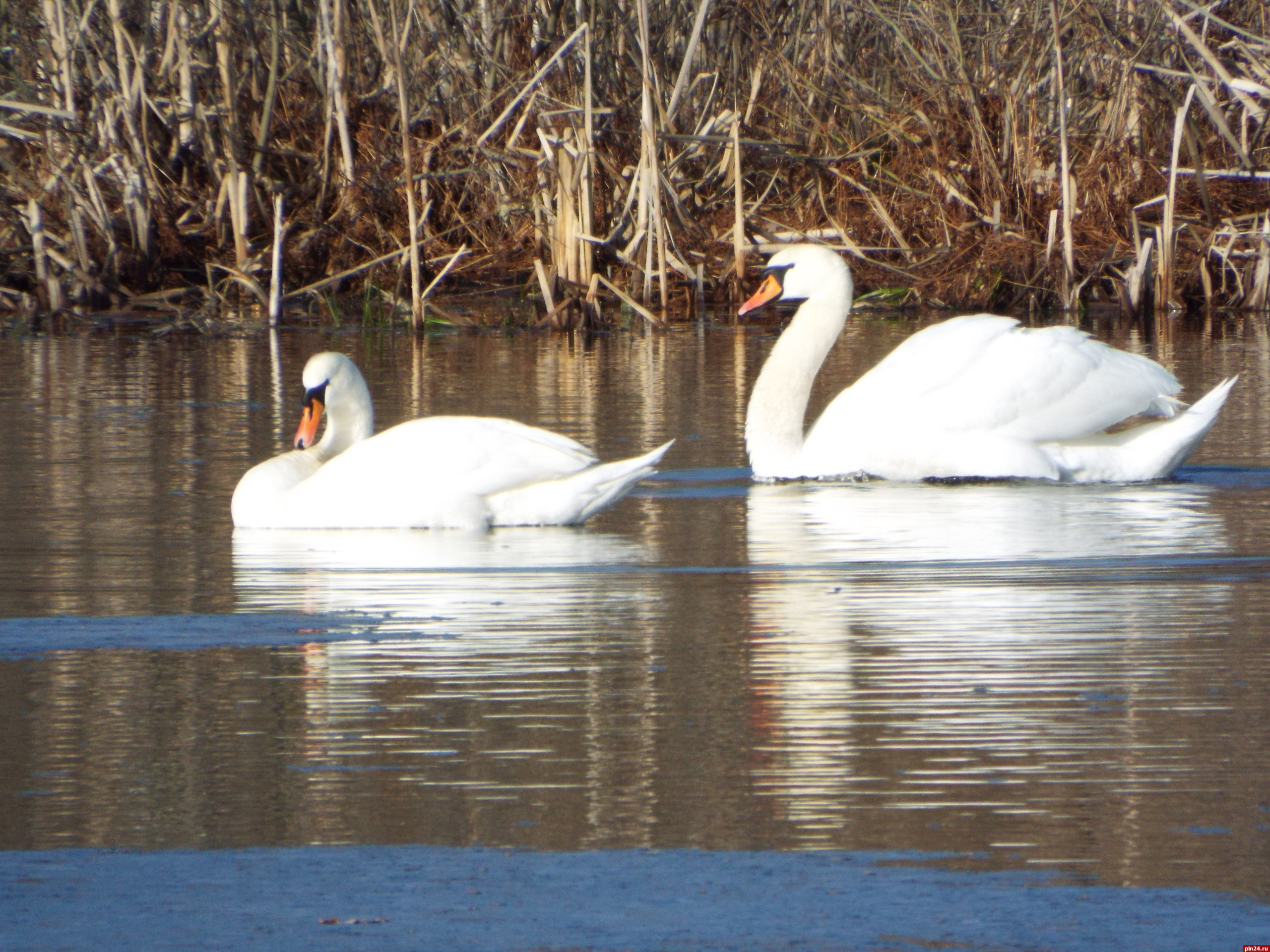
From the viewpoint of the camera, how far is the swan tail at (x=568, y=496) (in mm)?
6617

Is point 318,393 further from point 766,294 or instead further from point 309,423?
point 766,294

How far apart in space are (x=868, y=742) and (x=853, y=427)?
13.4ft

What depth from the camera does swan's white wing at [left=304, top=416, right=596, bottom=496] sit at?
6578mm

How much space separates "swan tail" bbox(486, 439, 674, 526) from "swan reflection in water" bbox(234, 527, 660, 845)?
2.2 inches

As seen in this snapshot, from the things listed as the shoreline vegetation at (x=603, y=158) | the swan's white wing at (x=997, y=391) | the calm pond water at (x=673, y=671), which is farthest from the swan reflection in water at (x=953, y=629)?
the shoreline vegetation at (x=603, y=158)

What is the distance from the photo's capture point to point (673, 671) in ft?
14.5

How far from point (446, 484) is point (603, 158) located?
8800 millimetres

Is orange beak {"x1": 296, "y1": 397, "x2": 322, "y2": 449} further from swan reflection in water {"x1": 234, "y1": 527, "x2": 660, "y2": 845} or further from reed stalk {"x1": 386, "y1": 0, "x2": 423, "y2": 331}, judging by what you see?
reed stalk {"x1": 386, "y1": 0, "x2": 423, "y2": 331}

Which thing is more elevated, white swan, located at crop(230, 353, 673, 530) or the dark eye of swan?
the dark eye of swan

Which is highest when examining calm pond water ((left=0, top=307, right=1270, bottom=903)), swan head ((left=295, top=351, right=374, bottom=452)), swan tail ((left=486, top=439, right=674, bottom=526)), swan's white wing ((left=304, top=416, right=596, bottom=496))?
swan head ((left=295, top=351, right=374, bottom=452))

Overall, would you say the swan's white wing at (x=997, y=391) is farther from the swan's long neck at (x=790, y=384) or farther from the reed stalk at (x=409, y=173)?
the reed stalk at (x=409, y=173)

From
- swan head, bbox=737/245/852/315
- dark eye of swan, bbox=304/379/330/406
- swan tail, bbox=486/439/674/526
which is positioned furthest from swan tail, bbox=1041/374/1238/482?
dark eye of swan, bbox=304/379/330/406

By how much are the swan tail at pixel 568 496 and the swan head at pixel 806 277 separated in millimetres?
2204

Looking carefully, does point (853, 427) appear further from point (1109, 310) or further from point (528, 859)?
point (1109, 310)
